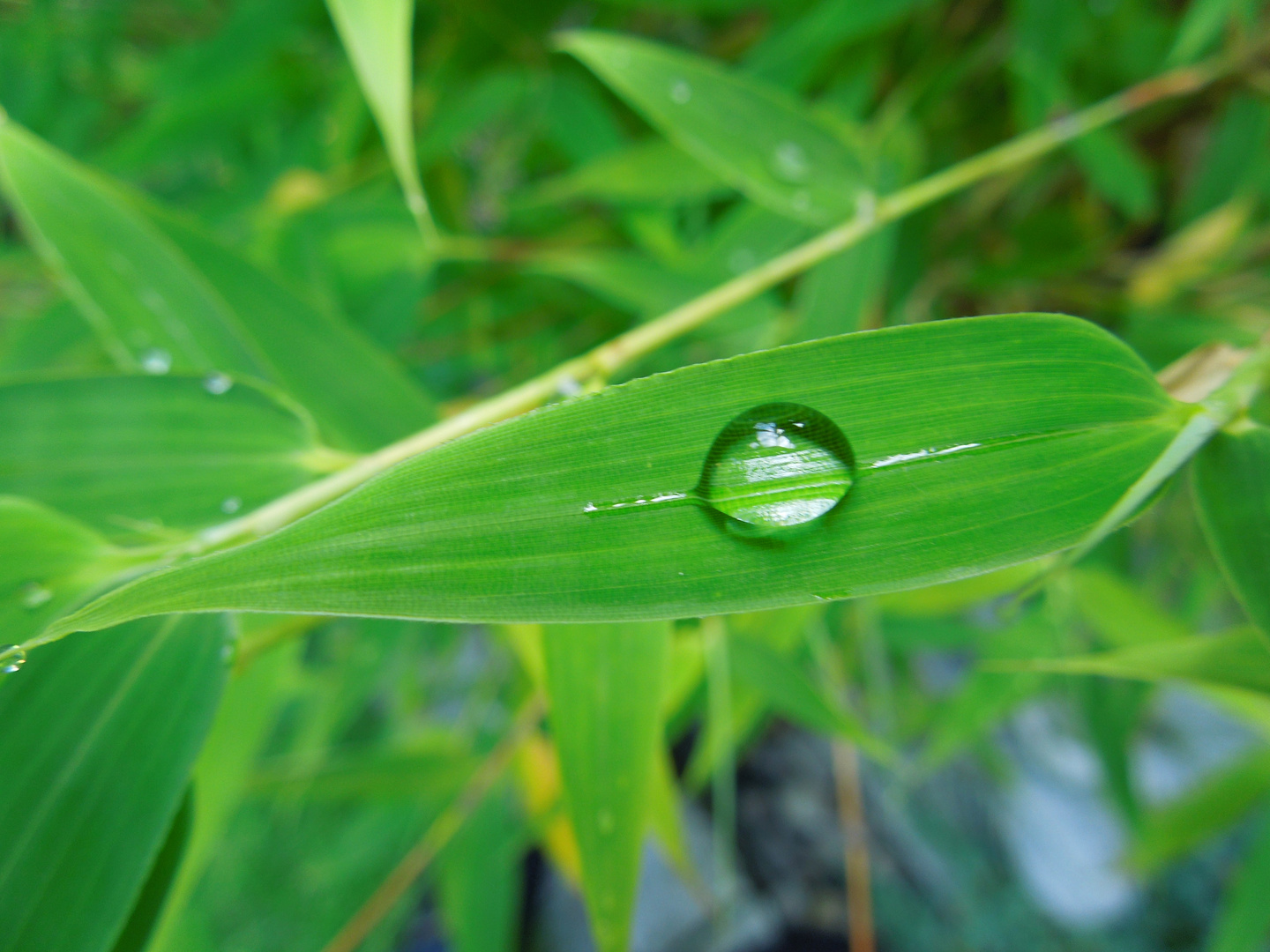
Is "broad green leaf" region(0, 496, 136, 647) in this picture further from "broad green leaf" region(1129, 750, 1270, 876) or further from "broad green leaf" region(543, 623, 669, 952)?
"broad green leaf" region(1129, 750, 1270, 876)

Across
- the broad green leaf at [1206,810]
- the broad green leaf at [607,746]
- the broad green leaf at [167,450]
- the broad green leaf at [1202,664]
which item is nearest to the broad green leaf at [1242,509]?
the broad green leaf at [1202,664]

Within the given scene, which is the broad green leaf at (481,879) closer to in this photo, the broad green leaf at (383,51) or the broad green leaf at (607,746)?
the broad green leaf at (607,746)

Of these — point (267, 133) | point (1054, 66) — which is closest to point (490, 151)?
point (267, 133)

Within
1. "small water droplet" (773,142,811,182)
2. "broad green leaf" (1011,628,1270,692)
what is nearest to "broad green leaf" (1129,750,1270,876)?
"broad green leaf" (1011,628,1270,692)

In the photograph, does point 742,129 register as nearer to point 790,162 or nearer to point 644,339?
point 790,162

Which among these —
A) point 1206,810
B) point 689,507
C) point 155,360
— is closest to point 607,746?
point 689,507

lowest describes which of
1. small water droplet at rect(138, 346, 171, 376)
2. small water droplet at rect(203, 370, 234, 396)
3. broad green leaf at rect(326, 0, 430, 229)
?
small water droplet at rect(203, 370, 234, 396)
